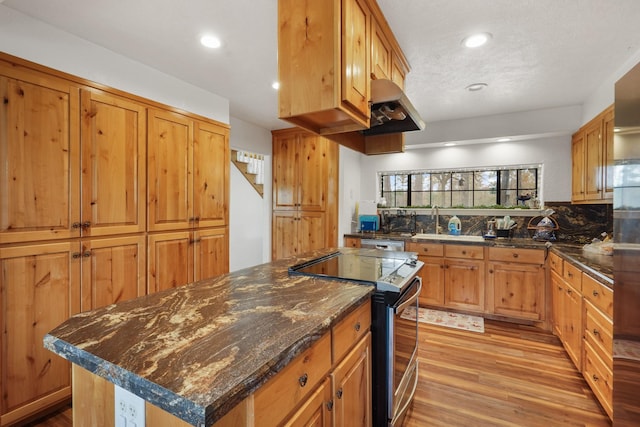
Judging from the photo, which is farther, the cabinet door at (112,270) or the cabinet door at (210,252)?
the cabinet door at (210,252)

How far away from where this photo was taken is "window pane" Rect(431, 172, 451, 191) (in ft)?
13.7

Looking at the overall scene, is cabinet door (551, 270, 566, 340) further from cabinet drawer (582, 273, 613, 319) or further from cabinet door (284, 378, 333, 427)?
cabinet door (284, 378, 333, 427)

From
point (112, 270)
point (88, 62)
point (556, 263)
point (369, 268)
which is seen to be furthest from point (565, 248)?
point (88, 62)

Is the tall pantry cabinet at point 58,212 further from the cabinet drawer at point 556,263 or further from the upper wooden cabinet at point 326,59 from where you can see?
the cabinet drawer at point 556,263

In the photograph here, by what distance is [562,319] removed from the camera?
8.70 ft

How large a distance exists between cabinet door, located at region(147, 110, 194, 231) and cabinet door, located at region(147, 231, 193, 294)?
0.31ft

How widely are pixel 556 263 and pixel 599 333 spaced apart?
1132 mm

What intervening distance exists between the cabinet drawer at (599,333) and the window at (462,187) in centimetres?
199

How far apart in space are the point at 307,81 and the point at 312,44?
0.17 meters

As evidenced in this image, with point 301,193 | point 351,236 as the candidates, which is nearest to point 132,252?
point 301,193

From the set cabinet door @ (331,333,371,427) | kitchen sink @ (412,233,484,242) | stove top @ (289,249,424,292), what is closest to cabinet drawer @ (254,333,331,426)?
cabinet door @ (331,333,371,427)

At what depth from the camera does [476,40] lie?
6.46 feet

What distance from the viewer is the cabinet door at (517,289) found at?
3.16 m

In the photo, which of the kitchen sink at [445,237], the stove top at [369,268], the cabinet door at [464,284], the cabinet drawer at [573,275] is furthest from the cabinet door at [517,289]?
the stove top at [369,268]
